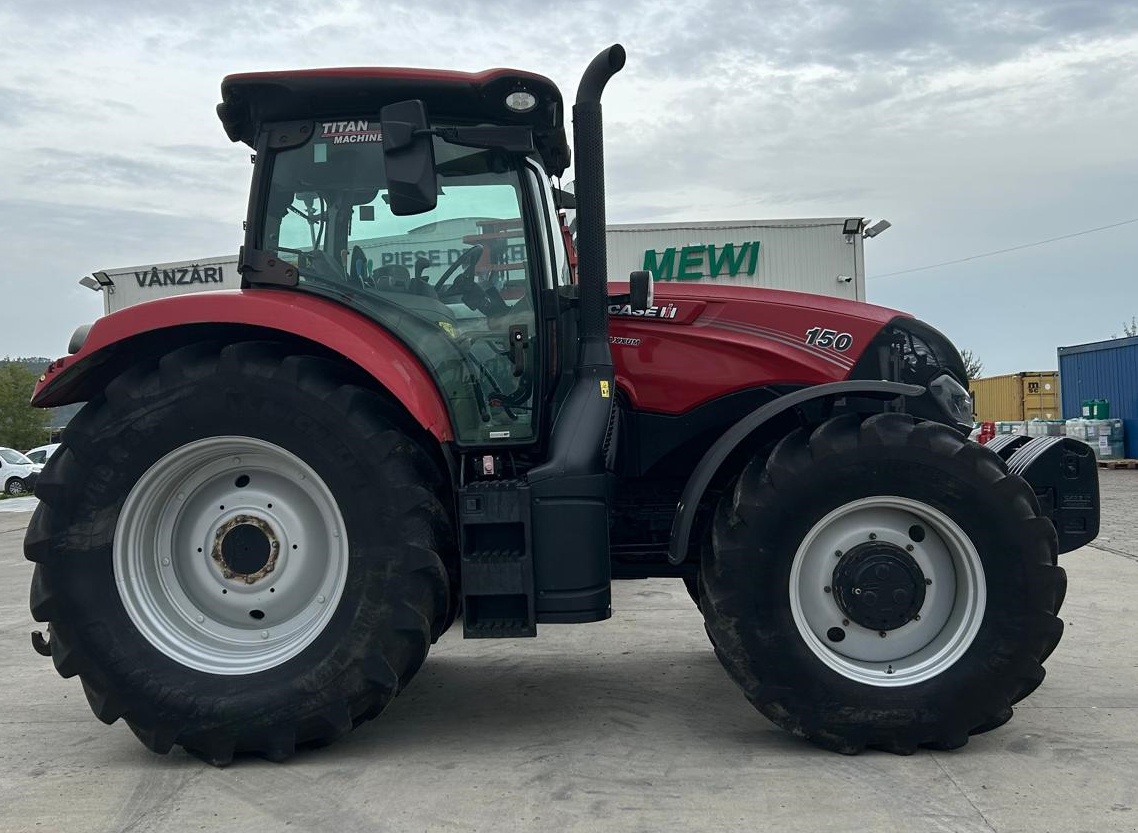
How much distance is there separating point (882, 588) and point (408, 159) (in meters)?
Answer: 2.46

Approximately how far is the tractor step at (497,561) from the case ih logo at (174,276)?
13.9m

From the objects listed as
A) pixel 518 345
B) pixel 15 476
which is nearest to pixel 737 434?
pixel 518 345

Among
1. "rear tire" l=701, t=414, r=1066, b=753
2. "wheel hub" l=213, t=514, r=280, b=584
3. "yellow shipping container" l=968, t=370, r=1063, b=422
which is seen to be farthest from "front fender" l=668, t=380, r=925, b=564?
"yellow shipping container" l=968, t=370, r=1063, b=422

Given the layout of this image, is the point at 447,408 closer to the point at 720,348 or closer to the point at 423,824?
the point at 720,348

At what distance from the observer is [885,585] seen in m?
3.78

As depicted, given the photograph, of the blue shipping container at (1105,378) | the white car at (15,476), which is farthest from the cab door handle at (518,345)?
the white car at (15,476)

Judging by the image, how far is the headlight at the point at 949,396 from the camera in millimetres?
4414

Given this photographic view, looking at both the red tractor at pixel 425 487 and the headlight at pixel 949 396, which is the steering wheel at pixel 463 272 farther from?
the headlight at pixel 949 396

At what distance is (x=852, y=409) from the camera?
432 cm

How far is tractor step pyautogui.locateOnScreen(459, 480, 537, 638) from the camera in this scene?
147 inches

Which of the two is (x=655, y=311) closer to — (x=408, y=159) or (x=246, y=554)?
(x=408, y=159)

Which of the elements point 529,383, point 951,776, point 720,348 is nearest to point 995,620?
point 951,776

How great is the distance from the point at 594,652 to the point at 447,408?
7.60 ft

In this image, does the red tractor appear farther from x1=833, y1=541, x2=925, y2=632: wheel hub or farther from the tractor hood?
the tractor hood
